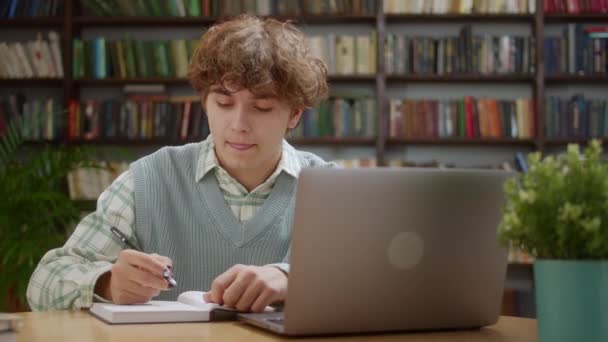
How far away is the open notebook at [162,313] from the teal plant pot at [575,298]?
56 centimetres

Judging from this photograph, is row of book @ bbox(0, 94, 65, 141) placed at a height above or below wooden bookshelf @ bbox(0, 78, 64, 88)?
below

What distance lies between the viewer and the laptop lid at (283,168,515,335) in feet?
3.55

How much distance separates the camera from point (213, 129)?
1.79 meters

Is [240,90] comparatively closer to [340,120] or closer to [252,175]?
[252,175]

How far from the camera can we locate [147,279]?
54.7 inches

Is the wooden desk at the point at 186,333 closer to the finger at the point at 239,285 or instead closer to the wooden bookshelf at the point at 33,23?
the finger at the point at 239,285

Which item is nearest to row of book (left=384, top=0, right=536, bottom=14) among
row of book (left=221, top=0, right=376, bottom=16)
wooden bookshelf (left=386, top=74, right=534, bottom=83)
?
row of book (left=221, top=0, right=376, bottom=16)

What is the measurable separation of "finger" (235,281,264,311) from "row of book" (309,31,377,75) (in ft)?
11.0

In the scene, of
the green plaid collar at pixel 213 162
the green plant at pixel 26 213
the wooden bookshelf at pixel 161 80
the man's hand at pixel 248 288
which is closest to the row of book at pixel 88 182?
the wooden bookshelf at pixel 161 80

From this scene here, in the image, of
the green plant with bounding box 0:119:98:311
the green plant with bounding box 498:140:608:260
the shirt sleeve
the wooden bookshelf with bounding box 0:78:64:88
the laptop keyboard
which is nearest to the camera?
the green plant with bounding box 498:140:608:260

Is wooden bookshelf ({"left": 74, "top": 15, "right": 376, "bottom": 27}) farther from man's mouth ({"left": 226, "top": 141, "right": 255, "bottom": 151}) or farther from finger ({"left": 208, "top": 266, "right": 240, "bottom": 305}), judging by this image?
finger ({"left": 208, "top": 266, "right": 240, "bottom": 305})

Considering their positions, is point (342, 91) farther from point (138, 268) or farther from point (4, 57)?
point (138, 268)

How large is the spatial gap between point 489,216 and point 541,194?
268 millimetres

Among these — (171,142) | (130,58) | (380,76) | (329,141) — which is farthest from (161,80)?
(380,76)
